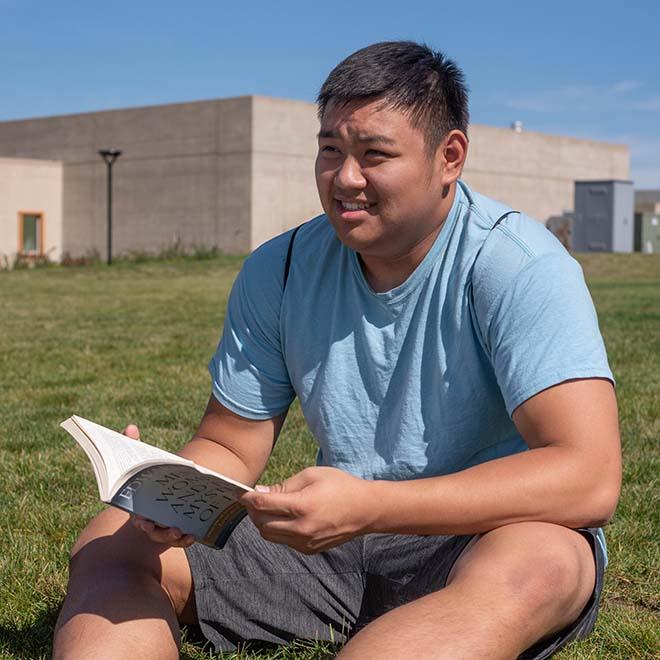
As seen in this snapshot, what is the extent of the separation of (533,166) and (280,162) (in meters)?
11.5

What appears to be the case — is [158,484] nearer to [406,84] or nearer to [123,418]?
[406,84]

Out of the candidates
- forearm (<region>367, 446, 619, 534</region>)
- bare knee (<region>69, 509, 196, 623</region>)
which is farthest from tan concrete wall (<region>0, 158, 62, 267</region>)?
forearm (<region>367, 446, 619, 534</region>)

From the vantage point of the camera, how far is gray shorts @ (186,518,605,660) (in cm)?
255

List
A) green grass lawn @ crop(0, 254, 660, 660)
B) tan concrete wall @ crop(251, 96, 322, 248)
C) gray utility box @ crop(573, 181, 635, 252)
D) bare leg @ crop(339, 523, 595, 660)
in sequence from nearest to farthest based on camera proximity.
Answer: bare leg @ crop(339, 523, 595, 660), green grass lawn @ crop(0, 254, 660, 660), gray utility box @ crop(573, 181, 635, 252), tan concrete wall @ crop(251, 96, 322, 248)

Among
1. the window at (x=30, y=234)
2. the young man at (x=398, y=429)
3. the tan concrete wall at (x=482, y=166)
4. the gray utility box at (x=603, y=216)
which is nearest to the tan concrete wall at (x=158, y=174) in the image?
the tan concrete wall at (x=482, y=166)

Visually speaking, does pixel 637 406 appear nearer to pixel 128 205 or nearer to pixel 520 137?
pixel 128 205

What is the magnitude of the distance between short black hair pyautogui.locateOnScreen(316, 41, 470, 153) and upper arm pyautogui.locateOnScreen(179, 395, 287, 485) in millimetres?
774

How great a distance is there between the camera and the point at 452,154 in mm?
2457

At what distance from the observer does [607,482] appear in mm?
2270

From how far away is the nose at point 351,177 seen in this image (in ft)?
7.79

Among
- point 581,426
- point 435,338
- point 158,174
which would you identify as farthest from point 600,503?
point 158,174

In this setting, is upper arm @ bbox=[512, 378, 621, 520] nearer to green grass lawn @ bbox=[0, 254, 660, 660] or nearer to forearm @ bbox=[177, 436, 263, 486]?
green grass lawn @ bbox=[0, 254, 660, 660]

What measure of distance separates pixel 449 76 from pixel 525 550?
103 centimetres

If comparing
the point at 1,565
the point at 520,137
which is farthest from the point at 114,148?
the point at 1,565
